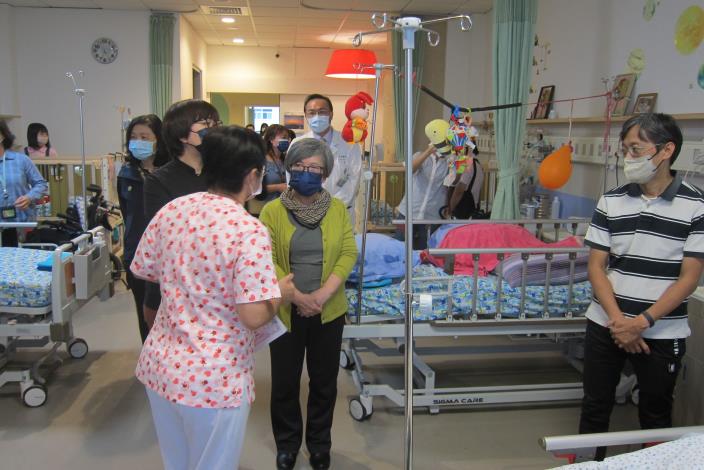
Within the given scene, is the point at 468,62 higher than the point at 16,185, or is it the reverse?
the point at 468,62

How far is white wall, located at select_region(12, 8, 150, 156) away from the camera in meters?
6.95

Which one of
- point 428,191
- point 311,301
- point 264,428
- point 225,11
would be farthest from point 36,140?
point 311,301

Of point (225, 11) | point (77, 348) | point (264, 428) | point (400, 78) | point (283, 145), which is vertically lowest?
point (264, 428)

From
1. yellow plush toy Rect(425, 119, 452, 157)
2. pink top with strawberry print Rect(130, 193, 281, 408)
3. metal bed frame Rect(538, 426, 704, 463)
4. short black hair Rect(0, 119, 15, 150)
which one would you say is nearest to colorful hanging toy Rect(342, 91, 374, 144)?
yellow plush toy Rect(425, 119, 452, 157)

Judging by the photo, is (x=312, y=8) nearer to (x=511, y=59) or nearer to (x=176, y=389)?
(x=511, y=59)

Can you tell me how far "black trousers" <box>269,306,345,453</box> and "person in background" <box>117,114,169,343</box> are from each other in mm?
690

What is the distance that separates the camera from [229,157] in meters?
1.34

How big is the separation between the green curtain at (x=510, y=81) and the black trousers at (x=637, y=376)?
5.70 ft

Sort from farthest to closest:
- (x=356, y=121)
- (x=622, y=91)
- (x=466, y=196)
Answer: (x=466, y=196) → (x=622, y=91) → (x=356, y=121)

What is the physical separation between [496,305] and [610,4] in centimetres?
251

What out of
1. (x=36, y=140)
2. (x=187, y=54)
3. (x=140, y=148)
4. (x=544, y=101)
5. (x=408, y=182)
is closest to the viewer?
(x=408, y=182)

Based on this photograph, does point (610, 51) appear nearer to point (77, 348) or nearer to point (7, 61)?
point (77, 348)

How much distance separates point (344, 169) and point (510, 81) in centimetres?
131

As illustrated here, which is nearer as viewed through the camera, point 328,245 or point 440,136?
point 328,245
